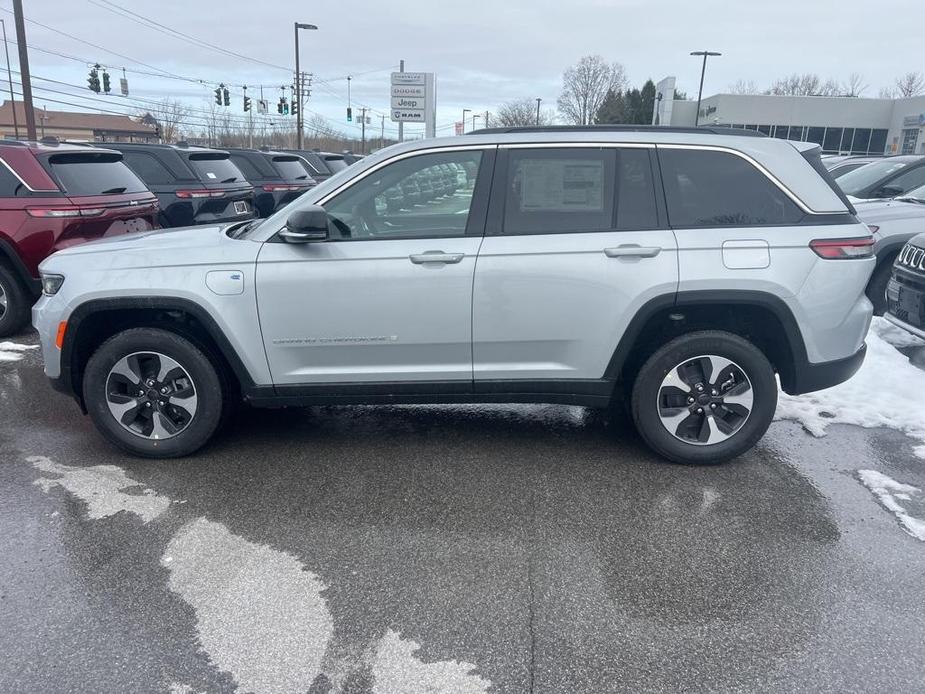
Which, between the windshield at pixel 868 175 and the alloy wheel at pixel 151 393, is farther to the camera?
the windshield at pixel 868 175

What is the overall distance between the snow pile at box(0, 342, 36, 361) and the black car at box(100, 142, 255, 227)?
9.04 feet

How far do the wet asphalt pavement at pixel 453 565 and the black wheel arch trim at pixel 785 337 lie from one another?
0.56 metres

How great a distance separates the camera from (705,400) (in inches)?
169

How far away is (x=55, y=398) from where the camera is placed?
5582 millimetres

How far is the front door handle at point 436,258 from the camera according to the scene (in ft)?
13.3

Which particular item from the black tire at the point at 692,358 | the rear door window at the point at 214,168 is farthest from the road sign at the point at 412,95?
the black tire at the point at 692,358

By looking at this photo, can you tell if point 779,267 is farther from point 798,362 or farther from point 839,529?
point 839,529

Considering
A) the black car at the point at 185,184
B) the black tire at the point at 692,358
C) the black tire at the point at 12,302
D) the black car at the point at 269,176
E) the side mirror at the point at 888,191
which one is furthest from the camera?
the black car at the point at 269,176

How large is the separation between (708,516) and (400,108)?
19.5 metres

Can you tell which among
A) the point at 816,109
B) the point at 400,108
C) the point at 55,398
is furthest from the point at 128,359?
the point at 816,109

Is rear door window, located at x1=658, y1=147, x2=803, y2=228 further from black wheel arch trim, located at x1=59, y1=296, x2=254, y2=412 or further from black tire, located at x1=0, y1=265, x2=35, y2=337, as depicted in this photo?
black tire, located at x1=0, y1=265, x2=35, y2=337

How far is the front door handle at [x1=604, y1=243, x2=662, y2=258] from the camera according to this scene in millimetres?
4055

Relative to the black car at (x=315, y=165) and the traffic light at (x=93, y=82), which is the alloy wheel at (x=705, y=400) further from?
the traffic light at (x=93, y=82)

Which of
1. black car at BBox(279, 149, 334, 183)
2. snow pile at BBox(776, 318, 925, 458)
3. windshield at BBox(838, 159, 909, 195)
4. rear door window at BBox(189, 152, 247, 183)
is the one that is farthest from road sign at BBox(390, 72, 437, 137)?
snow pile at BBox(776, 318, 925, 458)
